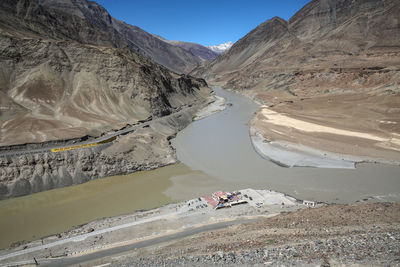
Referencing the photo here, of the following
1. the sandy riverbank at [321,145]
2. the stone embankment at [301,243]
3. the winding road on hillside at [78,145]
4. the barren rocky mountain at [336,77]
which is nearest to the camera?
the stone embankment at [301,243]

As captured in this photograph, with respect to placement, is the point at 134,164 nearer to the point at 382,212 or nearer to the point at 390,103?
the point at 382,212

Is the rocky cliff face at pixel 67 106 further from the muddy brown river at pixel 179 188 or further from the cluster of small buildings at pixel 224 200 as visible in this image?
the cluster of small buildings at pixel 224 200

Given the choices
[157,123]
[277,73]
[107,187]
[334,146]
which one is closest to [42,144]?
[107,187]

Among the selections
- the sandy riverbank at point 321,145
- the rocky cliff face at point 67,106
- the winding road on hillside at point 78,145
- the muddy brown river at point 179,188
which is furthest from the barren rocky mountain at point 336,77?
the winding road on hillside at point 78,145

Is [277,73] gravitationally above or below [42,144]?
above

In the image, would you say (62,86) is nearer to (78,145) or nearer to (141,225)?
(78,145)
